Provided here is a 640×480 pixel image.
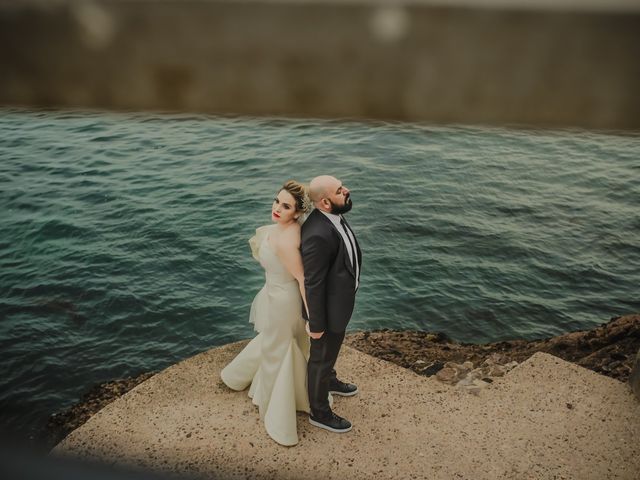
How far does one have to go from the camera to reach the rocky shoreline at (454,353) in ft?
18.2

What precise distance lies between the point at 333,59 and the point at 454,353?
239 inches

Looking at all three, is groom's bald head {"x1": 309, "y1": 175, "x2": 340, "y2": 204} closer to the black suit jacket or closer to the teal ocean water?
the black suit jacket

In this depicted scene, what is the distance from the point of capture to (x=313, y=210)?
11.8ft

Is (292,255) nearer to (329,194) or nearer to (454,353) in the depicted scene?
(329,194)

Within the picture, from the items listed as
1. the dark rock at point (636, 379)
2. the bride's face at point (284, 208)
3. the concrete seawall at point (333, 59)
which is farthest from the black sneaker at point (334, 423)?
the concrete seawall at point (333, 59)

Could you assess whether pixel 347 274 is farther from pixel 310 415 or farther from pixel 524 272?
pixel 524 272

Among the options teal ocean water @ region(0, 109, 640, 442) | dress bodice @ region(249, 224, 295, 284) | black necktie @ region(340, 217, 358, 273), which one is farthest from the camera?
teal ocean water @ region(0, 109, 640, 442)

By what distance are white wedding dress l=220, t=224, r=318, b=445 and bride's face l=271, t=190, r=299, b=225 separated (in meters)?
0.21

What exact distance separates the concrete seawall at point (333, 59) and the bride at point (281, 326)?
292cm

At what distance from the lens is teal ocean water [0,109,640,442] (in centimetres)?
780

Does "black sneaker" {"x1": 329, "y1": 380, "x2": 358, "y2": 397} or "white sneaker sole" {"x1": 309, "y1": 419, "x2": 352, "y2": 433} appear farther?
"black sneaker" {"x1": 329, "y1": 380, "x2": 358, "y2": 397}

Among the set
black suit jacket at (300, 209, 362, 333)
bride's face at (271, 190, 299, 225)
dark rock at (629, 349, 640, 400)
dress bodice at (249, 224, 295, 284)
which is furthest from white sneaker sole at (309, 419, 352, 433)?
dark rock at (629, 349, 640, 400)

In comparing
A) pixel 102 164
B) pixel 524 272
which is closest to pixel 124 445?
pixel 524 272

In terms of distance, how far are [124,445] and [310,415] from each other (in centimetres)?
Result: 144
